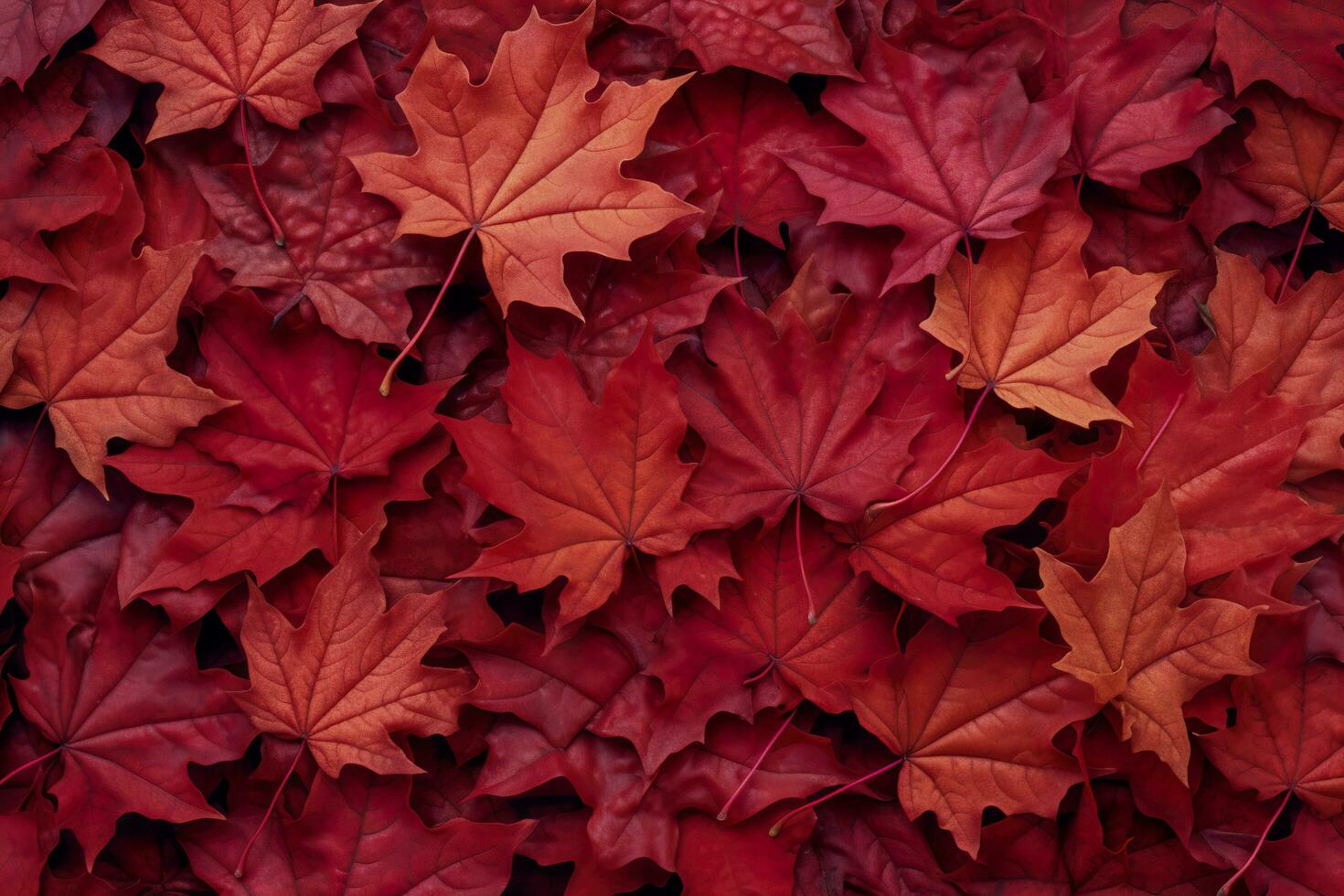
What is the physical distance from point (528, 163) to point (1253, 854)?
886 mm

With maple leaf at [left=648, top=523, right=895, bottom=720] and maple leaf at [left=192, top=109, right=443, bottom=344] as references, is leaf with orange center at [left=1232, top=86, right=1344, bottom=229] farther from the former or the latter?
maple leaf at [left=192, top=109, right=443, bottom=344]

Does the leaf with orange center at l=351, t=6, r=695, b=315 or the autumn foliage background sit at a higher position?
the leaf with orange center at l=351, t=6, r=695, b=315

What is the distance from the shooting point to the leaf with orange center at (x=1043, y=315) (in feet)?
3.07

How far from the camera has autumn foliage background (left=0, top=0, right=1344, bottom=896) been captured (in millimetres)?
911

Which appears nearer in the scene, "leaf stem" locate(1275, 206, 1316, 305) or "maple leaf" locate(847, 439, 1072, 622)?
"maple leaf" locate(847, 439, 1072, 622)

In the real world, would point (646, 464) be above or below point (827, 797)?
above

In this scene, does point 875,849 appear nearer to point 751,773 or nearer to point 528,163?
point 751,773

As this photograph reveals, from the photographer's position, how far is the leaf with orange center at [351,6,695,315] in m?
0.91

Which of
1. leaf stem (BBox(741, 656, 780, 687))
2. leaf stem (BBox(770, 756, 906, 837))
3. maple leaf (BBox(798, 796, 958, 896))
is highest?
leaf stem (BBox(741, 656, 780, 687))

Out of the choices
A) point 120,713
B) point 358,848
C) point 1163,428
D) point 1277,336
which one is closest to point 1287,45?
point 1277,336

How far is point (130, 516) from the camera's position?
96 cm

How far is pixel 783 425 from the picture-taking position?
Result: 3.06 feet

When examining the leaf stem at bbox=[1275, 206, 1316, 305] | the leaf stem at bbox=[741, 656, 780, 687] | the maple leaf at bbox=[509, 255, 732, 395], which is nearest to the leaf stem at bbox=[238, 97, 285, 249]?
the maple leaf at bbox=[509, 255, 732, 395]

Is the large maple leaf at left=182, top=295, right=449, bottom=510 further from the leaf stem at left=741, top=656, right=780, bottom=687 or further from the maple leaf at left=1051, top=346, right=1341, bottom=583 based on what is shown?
the maple leaf at left=1051, top=346, right=1341, bottom=583
